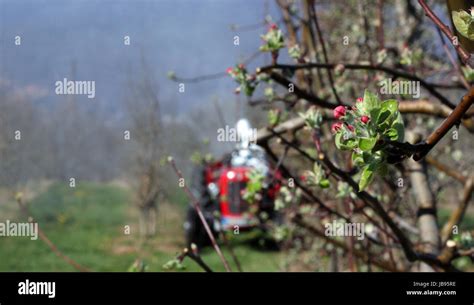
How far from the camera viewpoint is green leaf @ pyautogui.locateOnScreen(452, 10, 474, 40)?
1.08m

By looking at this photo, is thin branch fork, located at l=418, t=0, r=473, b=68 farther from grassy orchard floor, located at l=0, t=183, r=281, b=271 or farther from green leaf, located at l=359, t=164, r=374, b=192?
grassy orchard floor, located at l=0, t=183, r=281, b=271

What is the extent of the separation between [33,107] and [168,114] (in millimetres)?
3925

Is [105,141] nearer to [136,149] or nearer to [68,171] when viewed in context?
[68,171]

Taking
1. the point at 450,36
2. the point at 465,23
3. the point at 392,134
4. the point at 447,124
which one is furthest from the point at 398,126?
the point at 450,36

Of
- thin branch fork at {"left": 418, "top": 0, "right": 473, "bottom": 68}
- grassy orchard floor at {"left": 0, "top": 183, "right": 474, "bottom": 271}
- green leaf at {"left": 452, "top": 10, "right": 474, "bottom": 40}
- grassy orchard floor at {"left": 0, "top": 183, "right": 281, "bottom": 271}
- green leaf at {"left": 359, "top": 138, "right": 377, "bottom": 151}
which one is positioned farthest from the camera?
grassy orchard floor at {"left": 0, "top": 183, "right": 474, "bottom": 271}

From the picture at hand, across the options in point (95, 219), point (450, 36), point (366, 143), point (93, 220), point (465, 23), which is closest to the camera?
point (366, 143)

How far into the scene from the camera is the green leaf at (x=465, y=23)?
3.53 ft

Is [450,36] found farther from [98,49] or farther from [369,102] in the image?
[98,49]

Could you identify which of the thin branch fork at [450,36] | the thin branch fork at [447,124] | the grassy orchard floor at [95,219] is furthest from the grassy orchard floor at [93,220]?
the thin branch fork at [447,124]

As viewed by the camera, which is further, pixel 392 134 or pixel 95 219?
pixel 95 219

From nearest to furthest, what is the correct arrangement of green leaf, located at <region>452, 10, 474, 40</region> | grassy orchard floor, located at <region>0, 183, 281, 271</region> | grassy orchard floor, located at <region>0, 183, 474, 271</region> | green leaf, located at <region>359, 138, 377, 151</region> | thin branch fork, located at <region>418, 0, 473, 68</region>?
green leaf, located at <region>359, 138, 377, 151</region>
green leaf, located at <region>452, 10, 474, 40</region>
thin branch fork, located at <region>418, 0, 473, 68</region>
grassy orchard floor, located at <region>0, 183, 281, 271</region>
grassy orchard floor, located at <region>0, 183, 474, 271</region>

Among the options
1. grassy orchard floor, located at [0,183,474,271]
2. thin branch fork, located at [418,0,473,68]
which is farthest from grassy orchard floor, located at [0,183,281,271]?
thin branch fork, located at [418,0,473,68]

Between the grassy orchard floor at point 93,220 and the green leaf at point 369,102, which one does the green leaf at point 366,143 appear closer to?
the green leaf at point 369,102

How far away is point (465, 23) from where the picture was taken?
Answer: 1091 mm
